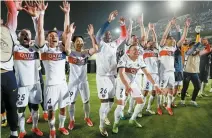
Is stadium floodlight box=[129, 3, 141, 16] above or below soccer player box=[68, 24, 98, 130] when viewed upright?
above

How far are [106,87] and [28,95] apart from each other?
157 cm

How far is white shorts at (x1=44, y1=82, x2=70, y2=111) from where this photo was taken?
428 cm

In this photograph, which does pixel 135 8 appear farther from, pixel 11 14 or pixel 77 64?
pixel 11 14

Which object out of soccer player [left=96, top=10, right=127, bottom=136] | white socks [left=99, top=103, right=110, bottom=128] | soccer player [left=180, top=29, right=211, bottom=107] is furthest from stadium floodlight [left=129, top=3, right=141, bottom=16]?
white socks [left=99, top=103, right=110, bottom=128]

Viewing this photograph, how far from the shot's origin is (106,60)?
5.16 m

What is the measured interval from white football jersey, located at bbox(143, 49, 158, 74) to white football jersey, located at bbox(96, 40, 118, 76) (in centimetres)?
191

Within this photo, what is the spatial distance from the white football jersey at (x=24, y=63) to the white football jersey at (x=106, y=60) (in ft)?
4.74

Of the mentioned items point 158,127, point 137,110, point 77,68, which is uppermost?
point 77,68

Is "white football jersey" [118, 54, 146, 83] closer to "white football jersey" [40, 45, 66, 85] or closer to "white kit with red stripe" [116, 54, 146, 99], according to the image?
"white kit with red stripe" [116, 54, 146, 99]

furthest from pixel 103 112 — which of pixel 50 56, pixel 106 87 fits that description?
pixel 50 56

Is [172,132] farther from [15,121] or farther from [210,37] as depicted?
[210,37]

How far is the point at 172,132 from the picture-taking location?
5.16m

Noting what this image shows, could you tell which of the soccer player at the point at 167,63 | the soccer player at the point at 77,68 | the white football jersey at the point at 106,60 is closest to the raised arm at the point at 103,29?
the white football jersey at the point at 106,60

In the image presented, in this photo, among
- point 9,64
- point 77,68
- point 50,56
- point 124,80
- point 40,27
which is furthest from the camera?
point 77,68
